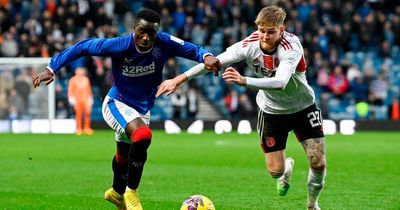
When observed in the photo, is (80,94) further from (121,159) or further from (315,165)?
(315,165)

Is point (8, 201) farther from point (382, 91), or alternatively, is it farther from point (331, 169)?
point (382, 91)

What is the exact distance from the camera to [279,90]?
9312mm

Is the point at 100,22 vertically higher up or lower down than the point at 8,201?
higher up

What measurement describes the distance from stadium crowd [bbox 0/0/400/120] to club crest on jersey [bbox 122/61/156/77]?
20.7m

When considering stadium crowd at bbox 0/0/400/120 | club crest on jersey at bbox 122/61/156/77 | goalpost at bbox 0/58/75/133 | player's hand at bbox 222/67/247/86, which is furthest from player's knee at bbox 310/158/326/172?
stadium crowd at bbox 0/0/400/120

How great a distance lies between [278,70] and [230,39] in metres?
23.7

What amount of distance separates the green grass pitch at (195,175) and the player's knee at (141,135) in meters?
1.66

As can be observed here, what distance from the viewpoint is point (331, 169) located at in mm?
16719

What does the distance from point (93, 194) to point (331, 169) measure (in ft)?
18.5

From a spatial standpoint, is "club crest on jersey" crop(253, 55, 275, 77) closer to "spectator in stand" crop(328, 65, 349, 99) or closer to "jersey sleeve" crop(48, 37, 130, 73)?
"jersey sleeve" crop(48, 37, 130, 73)

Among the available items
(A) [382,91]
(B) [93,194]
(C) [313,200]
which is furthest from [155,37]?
(A) [382,91]

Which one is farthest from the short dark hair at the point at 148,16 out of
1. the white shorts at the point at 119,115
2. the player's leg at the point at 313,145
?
the player's leg at the point at 313,145

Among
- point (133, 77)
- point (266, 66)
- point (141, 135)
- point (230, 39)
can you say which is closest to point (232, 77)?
point (266, 66)

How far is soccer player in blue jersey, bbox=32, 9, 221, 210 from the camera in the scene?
966 cm
